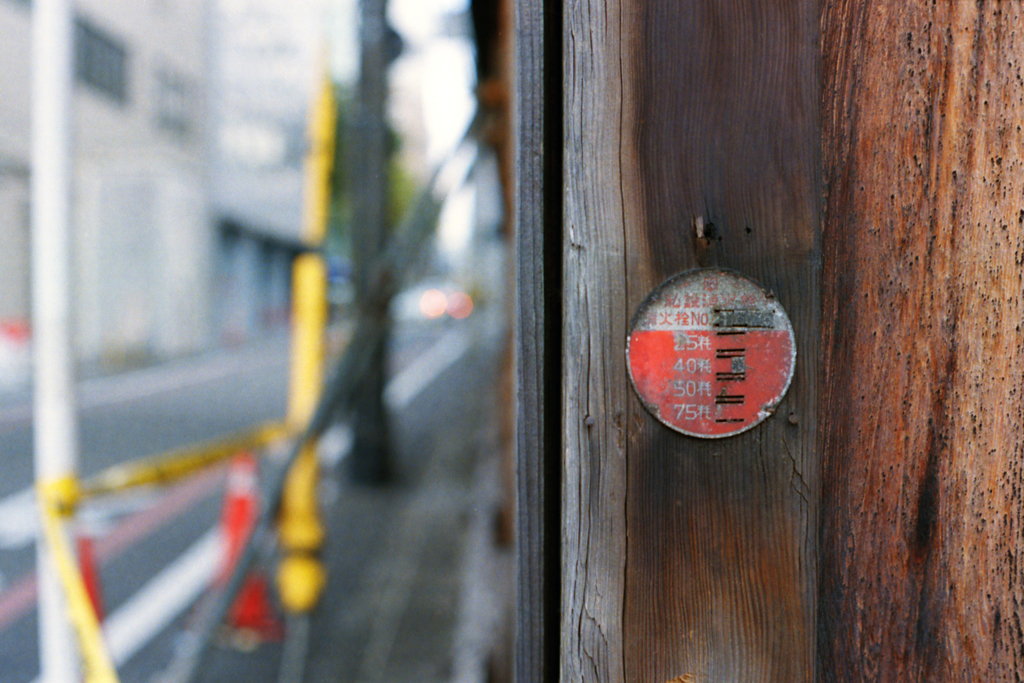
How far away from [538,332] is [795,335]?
265 mm

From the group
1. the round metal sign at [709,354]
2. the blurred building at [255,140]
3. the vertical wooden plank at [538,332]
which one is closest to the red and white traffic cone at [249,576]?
the vertical wooden plank at [538,332]

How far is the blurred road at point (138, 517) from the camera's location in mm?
4074

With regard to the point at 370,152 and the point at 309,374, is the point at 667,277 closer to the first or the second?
the point at 309,374

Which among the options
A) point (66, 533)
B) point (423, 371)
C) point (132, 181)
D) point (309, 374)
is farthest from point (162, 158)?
point (66, 533)

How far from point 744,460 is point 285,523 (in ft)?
12.9

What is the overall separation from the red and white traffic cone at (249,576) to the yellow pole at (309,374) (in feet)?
0.40

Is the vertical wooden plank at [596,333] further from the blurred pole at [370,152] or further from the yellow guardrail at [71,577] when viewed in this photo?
the blurred pole at [370,152]

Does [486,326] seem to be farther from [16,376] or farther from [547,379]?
[547,379]

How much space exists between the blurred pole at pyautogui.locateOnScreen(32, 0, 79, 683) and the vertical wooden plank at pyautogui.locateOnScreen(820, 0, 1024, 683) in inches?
89.5

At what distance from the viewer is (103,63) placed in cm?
1666

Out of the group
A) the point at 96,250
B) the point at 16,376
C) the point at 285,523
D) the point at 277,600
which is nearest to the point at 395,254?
the point at 285,523

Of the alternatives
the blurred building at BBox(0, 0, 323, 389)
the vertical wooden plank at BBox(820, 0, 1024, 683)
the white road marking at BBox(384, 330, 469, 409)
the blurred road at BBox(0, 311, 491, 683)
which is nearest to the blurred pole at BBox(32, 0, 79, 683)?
the blurred road at BBox(0, 311, 491, 683)

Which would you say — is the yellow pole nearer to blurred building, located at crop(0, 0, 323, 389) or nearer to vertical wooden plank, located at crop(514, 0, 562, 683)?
vertical wooden plank, located at crop(514, 0, 562, 683)

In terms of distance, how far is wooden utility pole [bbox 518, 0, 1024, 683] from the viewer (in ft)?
2.59
